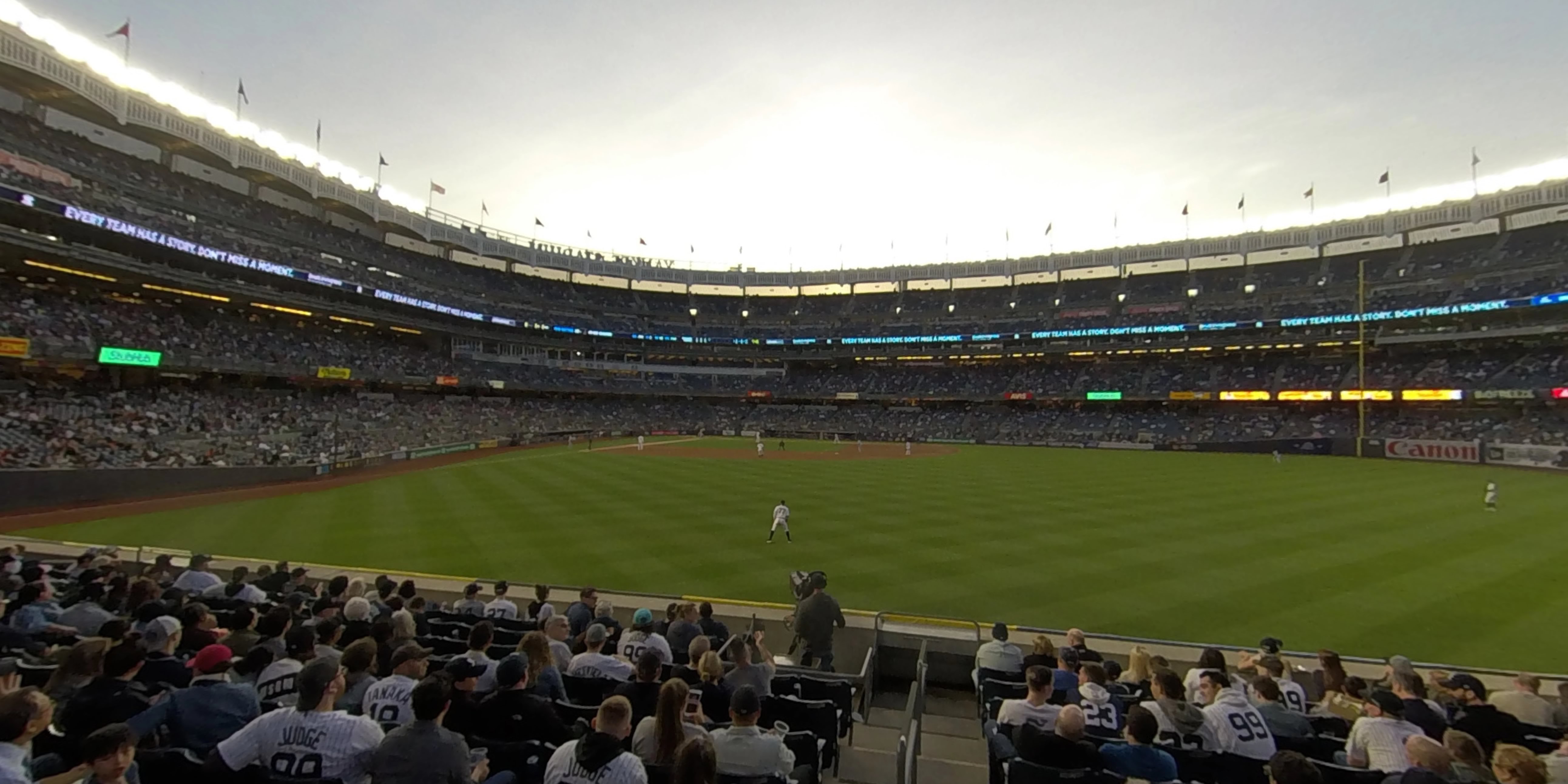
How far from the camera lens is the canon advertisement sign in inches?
1679

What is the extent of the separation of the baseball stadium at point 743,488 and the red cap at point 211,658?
31 millimetres

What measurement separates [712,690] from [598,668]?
1.31 metres

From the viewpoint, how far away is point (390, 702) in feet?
16.9

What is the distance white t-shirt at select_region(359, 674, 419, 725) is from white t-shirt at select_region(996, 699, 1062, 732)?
5.15 m

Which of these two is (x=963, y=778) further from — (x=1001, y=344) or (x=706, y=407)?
(x=706, y=407)

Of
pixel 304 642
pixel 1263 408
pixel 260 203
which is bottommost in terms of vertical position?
pixel 304 642

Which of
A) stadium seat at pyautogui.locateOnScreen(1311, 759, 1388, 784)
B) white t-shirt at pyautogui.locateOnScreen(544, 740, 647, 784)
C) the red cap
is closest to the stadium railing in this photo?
white t-shirt at pyautogui.locateOnScreen(544, 740, 647, 784)

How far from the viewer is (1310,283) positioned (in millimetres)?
61969

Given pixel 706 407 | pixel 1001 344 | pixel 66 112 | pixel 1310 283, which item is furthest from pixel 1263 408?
pixel 66 112

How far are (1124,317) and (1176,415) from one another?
12.8 m

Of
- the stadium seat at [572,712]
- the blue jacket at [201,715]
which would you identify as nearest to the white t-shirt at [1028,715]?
the stadium seat at [572,712]

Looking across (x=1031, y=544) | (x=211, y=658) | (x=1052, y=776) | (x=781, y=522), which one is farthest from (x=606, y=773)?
(x=1031, y=544)

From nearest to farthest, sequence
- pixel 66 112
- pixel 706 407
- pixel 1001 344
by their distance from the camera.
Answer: pixel 66 112
pixel 1001 344
pixel 706 407

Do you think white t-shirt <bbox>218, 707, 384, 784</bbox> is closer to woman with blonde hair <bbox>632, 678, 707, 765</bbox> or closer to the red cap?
the red cap
